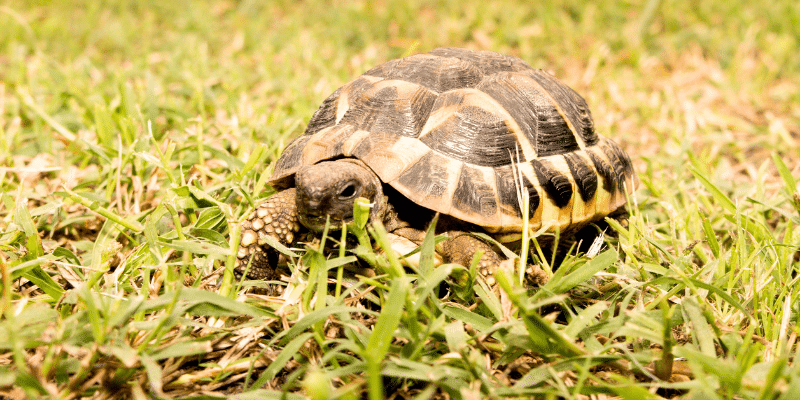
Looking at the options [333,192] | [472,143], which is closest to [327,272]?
[333,192]

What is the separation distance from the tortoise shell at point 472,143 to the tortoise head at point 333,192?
0.24 feet

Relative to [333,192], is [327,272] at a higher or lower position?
lower

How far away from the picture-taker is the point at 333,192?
161 centimetres

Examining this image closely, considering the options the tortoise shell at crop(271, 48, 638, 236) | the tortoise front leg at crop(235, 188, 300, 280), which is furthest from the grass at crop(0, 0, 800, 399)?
the tortoise shell at crop(271, 48, 638, 236)

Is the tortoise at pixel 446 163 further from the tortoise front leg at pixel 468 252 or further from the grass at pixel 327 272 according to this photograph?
the grass at pixel 327 272

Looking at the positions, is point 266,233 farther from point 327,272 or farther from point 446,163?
point 446,163

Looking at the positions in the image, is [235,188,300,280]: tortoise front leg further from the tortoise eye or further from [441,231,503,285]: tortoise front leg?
[441,231,503,285]: tortoise front leg

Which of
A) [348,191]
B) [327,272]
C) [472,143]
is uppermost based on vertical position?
[472,143]

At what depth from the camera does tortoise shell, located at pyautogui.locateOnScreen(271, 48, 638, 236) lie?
173 centimetres

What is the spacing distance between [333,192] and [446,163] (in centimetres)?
41

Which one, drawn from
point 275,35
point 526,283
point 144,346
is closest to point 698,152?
A: point 526,283

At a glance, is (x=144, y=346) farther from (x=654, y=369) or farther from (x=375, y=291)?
(x=654, y=369)

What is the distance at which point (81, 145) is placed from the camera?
8.32ft

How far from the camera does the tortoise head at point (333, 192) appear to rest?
1597 millimetres
